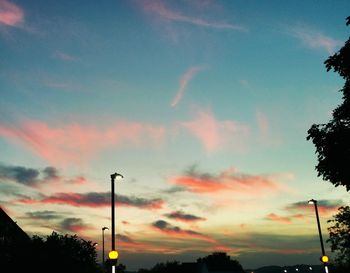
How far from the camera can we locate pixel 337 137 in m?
21.2

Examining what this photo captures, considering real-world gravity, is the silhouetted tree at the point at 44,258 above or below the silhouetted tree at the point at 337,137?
below

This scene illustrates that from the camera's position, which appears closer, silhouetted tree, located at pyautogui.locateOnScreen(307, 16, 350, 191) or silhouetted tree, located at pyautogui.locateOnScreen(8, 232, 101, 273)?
silhouetted tree, located at pyautogui.locateOnScreen(307, 16, 350, 191)

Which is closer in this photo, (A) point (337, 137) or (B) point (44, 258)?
(A) point (337, 137)

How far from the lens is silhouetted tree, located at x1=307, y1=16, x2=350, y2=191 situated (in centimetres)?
2100

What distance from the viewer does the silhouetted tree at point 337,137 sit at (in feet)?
68.9

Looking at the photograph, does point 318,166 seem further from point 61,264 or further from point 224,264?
point 224,264

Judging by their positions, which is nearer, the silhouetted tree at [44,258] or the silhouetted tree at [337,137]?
the silhouetted tree at [337,137]

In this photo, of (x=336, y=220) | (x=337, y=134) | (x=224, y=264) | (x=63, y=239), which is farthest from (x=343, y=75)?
(x=224, y=264)

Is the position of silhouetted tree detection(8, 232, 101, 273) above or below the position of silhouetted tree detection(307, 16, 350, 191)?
below

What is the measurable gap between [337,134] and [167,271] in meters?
93.8

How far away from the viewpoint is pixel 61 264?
27297mm

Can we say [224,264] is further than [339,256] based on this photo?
Yes

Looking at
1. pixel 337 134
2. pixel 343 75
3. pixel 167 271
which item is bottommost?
pixel 167 271

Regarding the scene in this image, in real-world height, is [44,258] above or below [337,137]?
below
